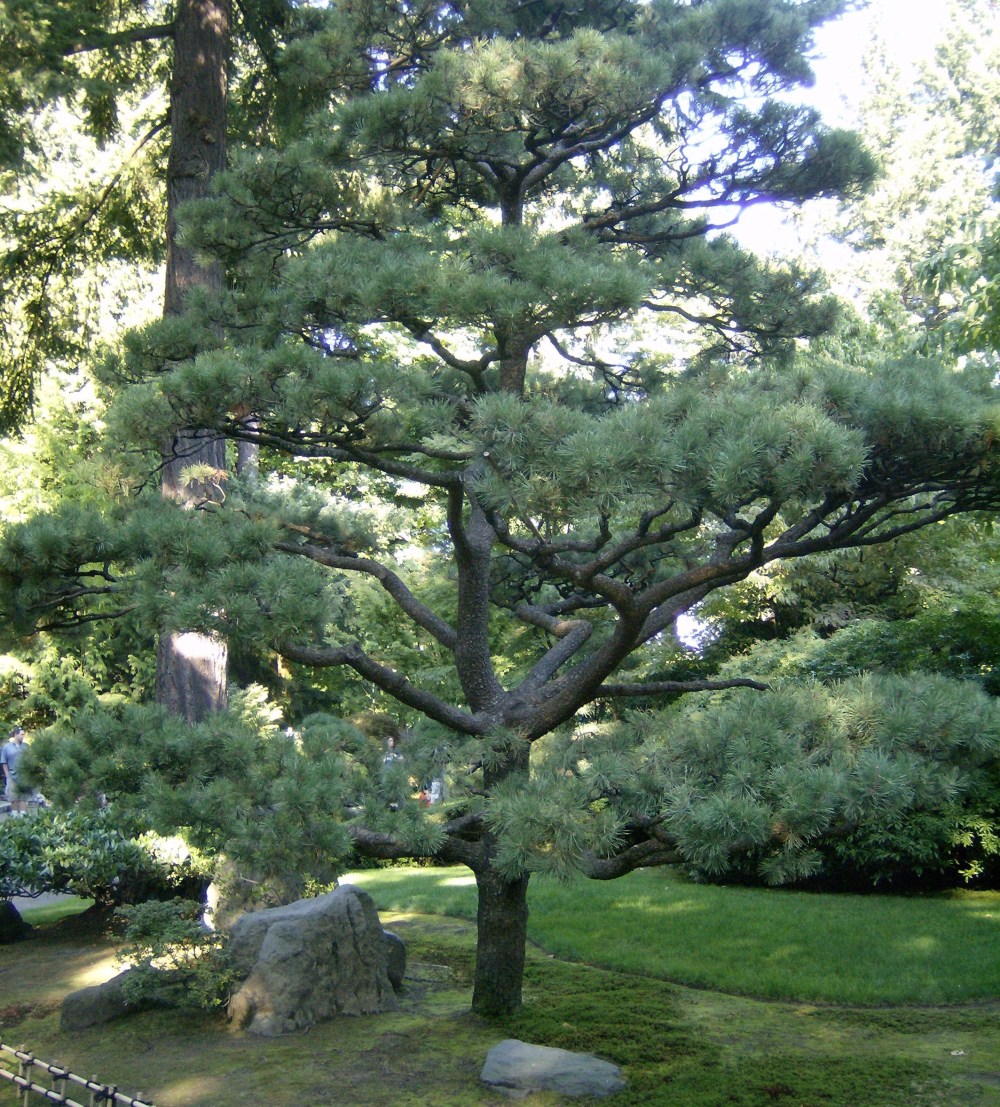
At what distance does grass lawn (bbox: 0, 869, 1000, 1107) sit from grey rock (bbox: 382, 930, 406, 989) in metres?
0.09

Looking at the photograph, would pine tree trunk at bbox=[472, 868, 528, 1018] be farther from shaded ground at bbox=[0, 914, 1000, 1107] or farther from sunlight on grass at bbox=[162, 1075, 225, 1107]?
sunlight on grass at bbox=[162, 1075, 225, 1107]

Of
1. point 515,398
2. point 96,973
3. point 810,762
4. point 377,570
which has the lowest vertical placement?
point 96,973

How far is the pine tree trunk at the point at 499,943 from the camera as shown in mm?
4746

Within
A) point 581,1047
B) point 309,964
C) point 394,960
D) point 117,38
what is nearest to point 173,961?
point 309,964

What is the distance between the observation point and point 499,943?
480 centimetres

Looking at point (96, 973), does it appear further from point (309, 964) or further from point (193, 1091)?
point (193, 1091)

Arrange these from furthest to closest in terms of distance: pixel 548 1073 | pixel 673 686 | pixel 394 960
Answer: pixel 394 960
pixel 673 686
pixel 548 1073

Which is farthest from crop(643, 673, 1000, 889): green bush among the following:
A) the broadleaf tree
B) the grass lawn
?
the grass lawn

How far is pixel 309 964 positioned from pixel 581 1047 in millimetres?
1380

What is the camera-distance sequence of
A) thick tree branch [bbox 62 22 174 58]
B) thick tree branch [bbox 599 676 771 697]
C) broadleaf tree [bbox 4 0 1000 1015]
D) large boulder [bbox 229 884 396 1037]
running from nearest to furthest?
broadleaf tree [bbox 4 0 1000 1015]
thick tree branch [bbox 599 676 771 697]
large boulder [bbox 229 884 396 1037]
thick tree branch [bbox 62 22 174 58]

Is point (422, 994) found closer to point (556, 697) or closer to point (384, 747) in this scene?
point (384, 747)

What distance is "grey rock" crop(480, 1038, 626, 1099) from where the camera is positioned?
159 inches

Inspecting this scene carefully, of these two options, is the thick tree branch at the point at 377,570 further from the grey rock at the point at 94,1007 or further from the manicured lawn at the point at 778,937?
the grey rock at the point at 94,1007

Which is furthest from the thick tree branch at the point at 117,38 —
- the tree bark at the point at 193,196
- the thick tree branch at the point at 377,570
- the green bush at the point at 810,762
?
the green bush at the point at 810,762
